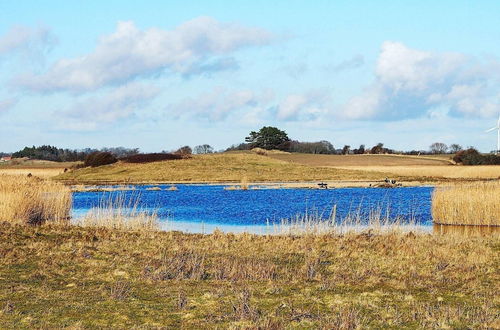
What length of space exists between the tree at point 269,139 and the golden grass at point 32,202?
123772 millimetres

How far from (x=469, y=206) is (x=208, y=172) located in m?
64.5

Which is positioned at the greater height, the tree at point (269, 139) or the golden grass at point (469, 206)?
the tree at point (269, 139)

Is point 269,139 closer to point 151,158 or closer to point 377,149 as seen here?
point 377,149

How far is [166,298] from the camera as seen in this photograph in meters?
13.1

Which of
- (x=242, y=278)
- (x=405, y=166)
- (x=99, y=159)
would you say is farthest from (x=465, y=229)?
(x=99, y=159)

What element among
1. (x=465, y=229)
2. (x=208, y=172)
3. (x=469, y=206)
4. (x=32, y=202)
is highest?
(x=208, y=172)

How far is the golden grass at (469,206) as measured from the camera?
30781 mm

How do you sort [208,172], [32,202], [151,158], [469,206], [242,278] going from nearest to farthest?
[242,278]
[32,202]
[469,206]
[208,172]
[151,158]

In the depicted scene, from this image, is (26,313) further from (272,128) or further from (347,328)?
(272,128)

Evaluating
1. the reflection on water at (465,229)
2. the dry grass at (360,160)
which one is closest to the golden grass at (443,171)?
the dry grass at (360,160)

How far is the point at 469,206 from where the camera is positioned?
31.3m

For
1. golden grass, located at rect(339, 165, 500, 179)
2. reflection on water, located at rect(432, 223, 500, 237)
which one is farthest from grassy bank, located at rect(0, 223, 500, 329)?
golden grass, located at rect(339, 165, 500, 179)

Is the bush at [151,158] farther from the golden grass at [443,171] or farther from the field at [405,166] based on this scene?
the golden grass at [443,171]

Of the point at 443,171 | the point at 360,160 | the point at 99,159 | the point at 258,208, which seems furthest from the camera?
the point at 360,160
